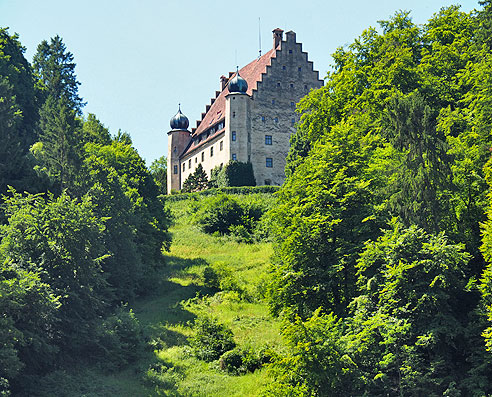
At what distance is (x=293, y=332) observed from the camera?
1047 inches

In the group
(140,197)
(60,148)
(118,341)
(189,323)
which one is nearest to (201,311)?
(189,323)

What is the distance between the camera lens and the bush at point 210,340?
34875 millimetres

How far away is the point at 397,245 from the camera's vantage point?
90.1ft

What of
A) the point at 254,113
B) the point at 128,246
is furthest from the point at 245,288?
the point at 254,113

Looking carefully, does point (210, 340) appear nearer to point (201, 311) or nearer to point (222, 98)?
point (201, 311)

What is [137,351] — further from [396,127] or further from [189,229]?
[189,229]

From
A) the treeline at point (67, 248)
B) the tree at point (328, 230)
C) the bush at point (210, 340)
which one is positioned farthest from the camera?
the bush at point (210, 340)

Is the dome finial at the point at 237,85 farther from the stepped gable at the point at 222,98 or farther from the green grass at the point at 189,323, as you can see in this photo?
the green grass at the point at 189,323

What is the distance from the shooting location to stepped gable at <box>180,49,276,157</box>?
84500 mm

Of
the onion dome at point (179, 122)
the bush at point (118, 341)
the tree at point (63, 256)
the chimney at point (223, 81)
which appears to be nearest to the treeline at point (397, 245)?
the bush at point (118, 341)

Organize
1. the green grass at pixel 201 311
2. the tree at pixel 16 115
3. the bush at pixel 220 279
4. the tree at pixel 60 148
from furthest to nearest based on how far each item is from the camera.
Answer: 1. the tree at pixel 60 148
2. the bush at pixel 220 279
3. the tree at pixel 16 115
4. the green grass at pixel 201 311

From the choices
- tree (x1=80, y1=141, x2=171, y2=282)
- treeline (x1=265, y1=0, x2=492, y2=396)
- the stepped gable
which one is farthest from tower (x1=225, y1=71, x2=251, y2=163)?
treeline (x1=265, y1=0, x2=492, y2=396)

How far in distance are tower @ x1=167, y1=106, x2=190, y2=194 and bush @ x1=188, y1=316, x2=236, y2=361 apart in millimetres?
58428

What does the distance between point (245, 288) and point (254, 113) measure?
4104 cm
